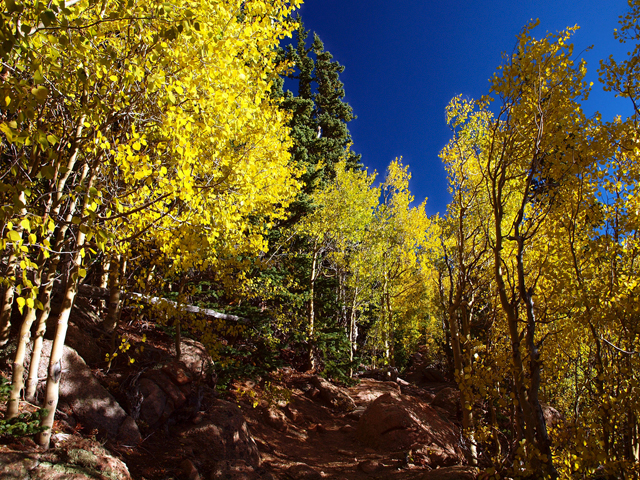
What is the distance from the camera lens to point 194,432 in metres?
5.10

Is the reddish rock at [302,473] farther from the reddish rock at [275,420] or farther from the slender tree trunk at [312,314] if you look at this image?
the slender tree trunk at [312,314]

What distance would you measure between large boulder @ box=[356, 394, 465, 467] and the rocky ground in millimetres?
24

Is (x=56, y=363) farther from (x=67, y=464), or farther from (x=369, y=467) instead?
(x=369, y=467)

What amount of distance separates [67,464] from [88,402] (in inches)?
46.9

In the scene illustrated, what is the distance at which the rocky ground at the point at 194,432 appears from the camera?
12.2 ft

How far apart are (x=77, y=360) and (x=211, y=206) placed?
9.28 ft

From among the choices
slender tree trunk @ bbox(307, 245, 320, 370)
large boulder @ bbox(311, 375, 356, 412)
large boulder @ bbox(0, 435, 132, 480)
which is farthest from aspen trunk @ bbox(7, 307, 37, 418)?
large boulder @ bbox(311, 375, 356, 412)

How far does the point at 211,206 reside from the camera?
4.62 meters

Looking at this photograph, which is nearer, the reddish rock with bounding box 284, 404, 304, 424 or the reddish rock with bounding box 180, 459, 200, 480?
the reddish rock with bounding box 180, 459, 200, 480

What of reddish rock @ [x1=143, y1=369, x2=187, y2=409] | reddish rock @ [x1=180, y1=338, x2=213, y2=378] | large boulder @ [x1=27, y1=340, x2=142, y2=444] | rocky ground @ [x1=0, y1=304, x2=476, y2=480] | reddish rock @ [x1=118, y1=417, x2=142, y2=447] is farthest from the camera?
reddish rock @ [x1=180, y1=338, x2=213, y2=378]

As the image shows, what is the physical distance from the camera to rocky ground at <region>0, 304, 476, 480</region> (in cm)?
371

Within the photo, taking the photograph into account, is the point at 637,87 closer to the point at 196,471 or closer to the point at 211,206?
the point at 211,206

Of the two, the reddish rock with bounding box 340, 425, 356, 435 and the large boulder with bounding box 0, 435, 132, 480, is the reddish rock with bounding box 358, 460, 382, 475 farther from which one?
the large boulder with bounding box 0, 435, 132, 480

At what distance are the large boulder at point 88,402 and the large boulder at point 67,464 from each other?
19.4 inches
